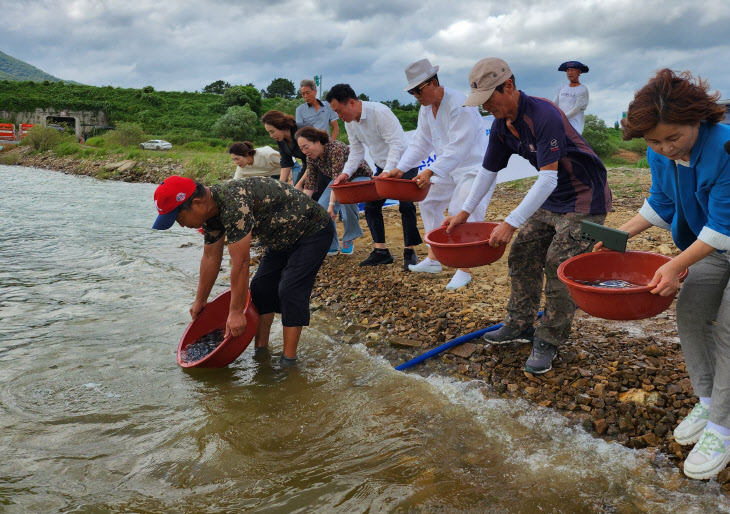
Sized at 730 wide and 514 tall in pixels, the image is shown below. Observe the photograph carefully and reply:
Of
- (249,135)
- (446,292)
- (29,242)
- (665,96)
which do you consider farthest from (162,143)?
(665,96)

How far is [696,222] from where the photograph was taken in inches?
96.6

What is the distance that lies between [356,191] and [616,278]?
117 inches

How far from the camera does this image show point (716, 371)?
247cm

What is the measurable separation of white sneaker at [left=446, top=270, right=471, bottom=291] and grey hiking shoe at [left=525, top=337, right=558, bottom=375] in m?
1.71

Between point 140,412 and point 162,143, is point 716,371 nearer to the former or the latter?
point 140,412

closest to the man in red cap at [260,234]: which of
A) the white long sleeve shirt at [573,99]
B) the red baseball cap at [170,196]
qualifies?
the red baseball cap at [170,196]

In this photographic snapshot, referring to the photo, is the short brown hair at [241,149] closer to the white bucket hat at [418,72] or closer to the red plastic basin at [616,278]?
the white bucket hat at [418,72]

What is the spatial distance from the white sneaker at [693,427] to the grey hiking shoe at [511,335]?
1.31 m

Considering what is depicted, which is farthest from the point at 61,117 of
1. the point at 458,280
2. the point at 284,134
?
the point at 458,280

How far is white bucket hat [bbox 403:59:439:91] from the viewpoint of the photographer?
4.74 meters

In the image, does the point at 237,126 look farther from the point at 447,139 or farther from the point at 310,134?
the point at 447,139

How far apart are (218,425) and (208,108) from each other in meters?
52.1

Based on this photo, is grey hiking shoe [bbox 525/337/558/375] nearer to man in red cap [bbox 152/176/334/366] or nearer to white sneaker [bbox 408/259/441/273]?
man in red cap [bbox 152/176/334/366]

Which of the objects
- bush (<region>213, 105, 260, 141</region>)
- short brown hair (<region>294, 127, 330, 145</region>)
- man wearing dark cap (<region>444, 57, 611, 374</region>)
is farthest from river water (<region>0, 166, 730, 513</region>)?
bush (<region>213, 105, 260, 141</region>)
